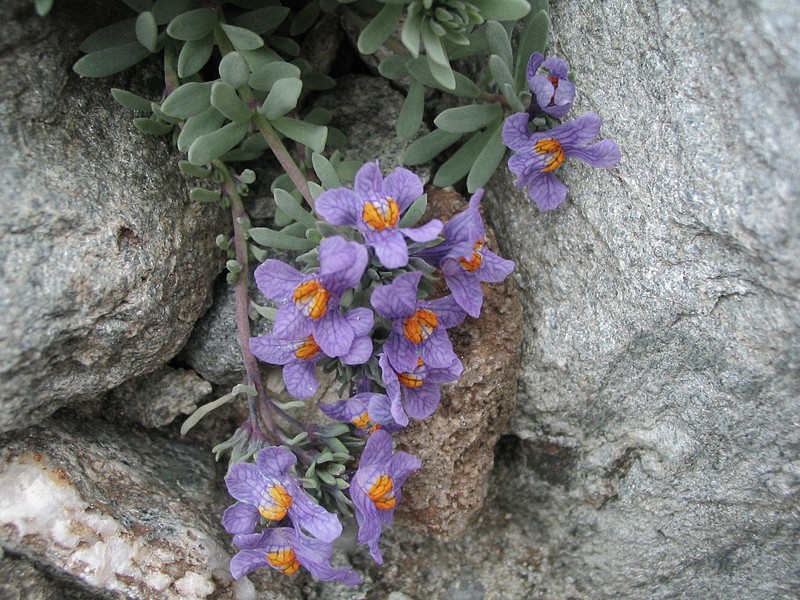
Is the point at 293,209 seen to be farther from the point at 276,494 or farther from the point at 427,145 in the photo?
the point at 276,494

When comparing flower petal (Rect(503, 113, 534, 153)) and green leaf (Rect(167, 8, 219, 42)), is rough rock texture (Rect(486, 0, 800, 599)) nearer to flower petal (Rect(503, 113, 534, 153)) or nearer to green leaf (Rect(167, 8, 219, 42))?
flower petal (Rect(503, 113, 534, 153))

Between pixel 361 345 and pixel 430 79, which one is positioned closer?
pixel 361 345

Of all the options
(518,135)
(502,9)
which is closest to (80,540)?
(518,135)

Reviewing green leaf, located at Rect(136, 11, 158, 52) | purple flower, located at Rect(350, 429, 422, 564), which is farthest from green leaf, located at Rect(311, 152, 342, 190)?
purple flower, located at Rect(350, 429, 422, 564)

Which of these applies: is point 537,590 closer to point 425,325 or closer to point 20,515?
point 425,325

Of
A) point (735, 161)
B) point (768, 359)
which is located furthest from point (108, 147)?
point (768, 359)
